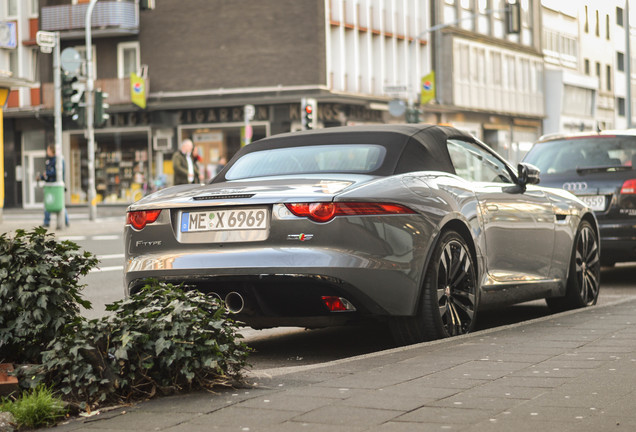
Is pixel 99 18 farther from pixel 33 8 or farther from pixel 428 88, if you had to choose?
pixel 428 88

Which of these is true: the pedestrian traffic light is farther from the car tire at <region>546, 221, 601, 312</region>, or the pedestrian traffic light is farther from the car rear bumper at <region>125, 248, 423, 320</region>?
the car rear bumper at <region>125, 248, 423, 320</region>

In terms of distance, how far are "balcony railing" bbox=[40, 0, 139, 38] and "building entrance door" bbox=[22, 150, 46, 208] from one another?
5.82 m

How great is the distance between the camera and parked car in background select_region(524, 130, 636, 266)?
12.8 metres

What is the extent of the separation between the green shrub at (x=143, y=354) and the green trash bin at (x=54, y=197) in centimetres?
2309

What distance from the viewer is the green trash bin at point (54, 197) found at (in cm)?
2809

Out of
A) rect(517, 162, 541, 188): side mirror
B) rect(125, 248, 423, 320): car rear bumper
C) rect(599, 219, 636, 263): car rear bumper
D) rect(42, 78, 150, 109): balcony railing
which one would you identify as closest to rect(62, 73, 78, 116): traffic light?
rect(42, 78, 150, 109): balcony railing

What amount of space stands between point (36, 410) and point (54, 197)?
24146mm

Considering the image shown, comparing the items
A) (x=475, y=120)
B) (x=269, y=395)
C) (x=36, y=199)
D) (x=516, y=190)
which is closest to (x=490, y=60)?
(x=475, y=120)

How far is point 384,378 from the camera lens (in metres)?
5.51

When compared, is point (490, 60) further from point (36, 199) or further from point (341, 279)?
point (341, 279)

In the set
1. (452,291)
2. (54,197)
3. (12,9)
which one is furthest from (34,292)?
(12,9)

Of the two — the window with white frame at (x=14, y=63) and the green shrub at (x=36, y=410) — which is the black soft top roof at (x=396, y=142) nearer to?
the green shrub at (x=36, y=410)

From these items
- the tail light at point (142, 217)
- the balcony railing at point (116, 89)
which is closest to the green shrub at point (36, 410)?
the tail light at point (142, 217)

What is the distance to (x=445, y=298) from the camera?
24.6 feet
